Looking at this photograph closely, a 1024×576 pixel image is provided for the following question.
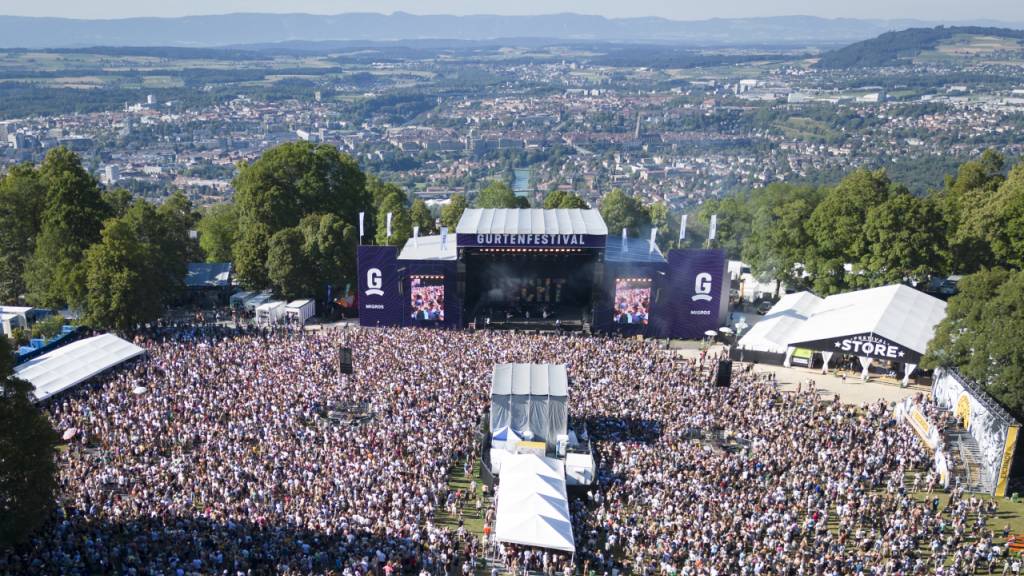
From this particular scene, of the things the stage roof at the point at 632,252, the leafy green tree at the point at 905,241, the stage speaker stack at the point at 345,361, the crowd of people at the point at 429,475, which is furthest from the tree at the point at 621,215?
the stage speaker stack at the point at 345,361

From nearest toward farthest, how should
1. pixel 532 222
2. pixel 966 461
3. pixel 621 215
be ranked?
1. pixel 966 461
2. pixel 532 222
3. pixel 621 215

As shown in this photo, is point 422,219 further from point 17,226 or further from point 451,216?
point 17,226

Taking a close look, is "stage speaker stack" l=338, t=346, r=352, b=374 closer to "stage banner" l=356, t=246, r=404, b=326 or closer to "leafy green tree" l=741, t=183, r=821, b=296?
"stage banner" l=356, t=246, r=404, b=326

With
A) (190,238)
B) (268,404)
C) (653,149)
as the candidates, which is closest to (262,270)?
(190,238)

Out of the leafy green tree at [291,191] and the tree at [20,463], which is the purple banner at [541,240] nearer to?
the leafy green tree at [291,191]

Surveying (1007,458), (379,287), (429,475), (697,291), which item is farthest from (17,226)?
(1007,458)

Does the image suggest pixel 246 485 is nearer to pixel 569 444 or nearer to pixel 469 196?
pixel 569 444
